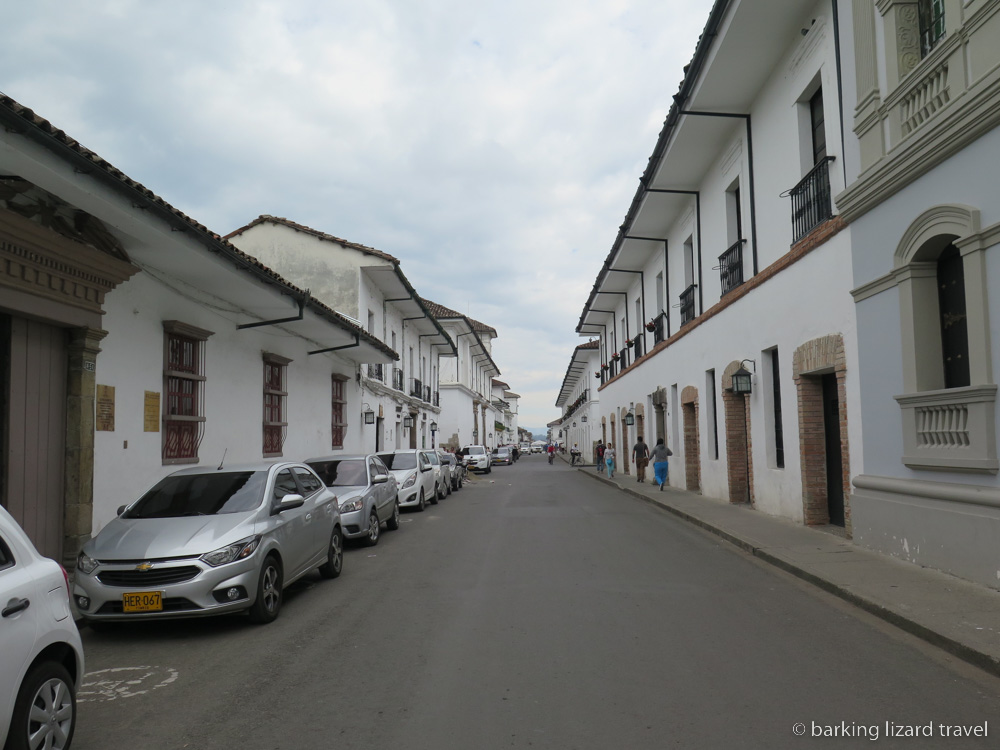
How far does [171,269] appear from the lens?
1073 centimetres

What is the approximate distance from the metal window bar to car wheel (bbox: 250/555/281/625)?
8.79 metres

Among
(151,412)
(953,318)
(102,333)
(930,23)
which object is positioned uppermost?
(930,23)

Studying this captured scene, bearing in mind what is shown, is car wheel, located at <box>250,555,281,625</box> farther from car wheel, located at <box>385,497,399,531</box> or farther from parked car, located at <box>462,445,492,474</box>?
parked car, located at <box>462,445,492,474</box>

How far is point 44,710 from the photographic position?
353cm

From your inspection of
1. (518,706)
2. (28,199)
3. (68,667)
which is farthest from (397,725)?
(28,199)

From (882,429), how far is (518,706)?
260 inches

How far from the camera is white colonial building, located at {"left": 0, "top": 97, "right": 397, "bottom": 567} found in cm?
748

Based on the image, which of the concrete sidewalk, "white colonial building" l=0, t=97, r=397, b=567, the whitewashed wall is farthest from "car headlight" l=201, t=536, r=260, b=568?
the concrete sidewalk

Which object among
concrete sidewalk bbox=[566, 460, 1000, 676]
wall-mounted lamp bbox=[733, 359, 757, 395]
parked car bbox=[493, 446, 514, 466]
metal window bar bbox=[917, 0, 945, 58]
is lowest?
parked car bbox=[493, 446, 514, 466]

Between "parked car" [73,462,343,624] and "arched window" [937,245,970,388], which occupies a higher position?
"arched window" [937,245,970,388]

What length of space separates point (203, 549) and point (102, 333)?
4.34m

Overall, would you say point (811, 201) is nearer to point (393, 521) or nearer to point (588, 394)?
point (393, 521)

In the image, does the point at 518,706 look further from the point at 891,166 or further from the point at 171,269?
the point at 171,269

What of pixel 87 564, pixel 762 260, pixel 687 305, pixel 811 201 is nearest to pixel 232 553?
pixel 87 564
